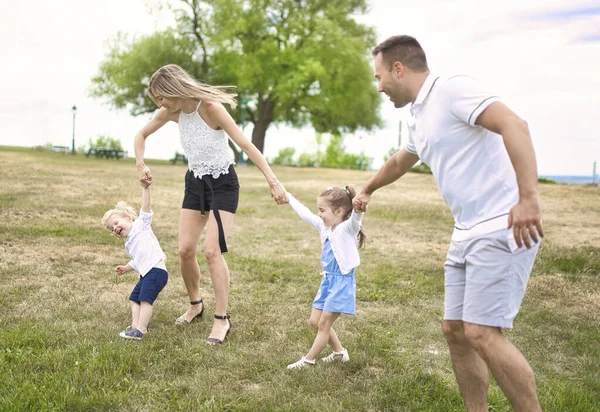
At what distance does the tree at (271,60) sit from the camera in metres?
37.7

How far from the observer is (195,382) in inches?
164

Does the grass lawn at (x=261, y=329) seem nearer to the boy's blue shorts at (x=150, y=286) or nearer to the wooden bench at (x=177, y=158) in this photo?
the boy's blue shorts at (x=150, y=286)

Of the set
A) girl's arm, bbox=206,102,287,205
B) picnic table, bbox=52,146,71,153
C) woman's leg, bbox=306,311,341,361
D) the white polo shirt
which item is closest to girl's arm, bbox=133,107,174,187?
girl's arm, bbox=206,102,287,205

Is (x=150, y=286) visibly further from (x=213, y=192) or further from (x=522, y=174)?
(x=522, y=174)

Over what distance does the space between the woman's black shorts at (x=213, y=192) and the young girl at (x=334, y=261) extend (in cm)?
76

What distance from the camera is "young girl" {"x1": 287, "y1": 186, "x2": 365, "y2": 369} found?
440 centimetres

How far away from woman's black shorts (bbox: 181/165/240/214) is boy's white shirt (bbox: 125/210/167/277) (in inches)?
20.7

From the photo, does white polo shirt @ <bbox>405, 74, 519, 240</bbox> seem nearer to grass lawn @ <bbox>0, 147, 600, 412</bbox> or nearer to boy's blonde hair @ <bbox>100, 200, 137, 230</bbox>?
grass lawn @ <bbox>0, 147, 600, 412</bbox>

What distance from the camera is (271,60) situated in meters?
38.4

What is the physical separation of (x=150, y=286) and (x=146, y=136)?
1403mm

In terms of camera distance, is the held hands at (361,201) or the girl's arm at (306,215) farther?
the girl's arm at (306,215)

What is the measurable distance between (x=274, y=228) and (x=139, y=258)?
22.3ft

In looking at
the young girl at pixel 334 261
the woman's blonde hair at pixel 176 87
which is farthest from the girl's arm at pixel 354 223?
the woman's blonde hair at pixel 176 87

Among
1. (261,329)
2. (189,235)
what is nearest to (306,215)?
(189,235)
